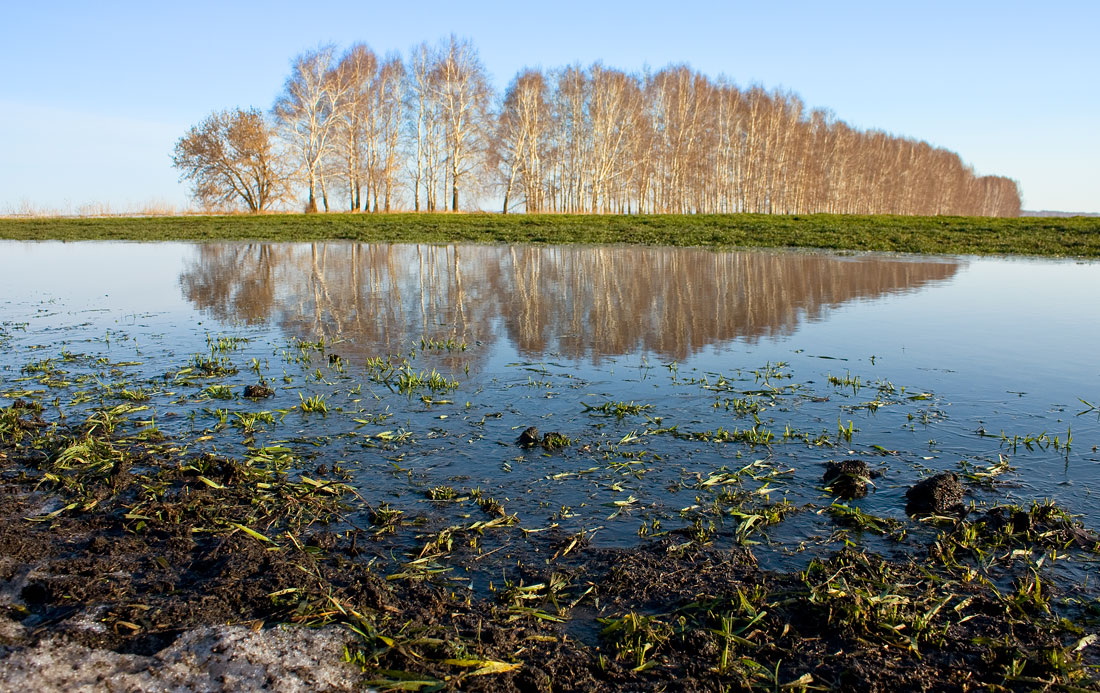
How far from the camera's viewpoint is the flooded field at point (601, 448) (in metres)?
2.98

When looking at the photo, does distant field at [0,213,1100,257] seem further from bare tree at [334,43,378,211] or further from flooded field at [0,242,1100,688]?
flooded field at [0,242,1100,688]

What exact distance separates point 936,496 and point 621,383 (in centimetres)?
285

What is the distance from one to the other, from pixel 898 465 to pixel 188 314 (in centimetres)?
910

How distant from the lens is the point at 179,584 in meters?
3.01

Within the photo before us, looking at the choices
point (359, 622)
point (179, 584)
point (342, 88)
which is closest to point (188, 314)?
point (179, 584)

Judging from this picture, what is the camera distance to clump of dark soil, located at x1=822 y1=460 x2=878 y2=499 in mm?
3926

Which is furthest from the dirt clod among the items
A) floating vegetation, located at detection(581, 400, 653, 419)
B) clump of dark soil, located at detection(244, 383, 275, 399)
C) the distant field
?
the distant field

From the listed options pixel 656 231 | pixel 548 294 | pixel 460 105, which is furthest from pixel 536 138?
pixel 548 294

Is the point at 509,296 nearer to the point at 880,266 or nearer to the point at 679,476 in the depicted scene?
the point at 679,476

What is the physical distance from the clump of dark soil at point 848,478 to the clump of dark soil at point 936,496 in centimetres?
23

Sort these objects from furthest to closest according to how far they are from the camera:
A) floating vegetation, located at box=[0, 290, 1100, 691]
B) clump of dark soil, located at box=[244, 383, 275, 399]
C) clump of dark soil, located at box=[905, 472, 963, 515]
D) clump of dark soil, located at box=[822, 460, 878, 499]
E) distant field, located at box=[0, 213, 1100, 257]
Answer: distant field, located at box=[0, 213, 1100, 257] < clump of dark soil, located at box=[244, 383, 275, 399] < clump of dark soil, located at box=[822, 460, 878, 499] < clump of dark soil, located at box=[905, 472, 963, 515] < floating vegetation, located at box=[0, 290, 1100, 691]

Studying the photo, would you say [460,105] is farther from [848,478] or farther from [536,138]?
[848,478]

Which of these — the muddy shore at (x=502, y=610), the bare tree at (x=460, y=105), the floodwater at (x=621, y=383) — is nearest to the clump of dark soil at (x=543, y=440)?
the floodwater at (x=621, y=383)

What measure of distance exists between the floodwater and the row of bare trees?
34262 mm
